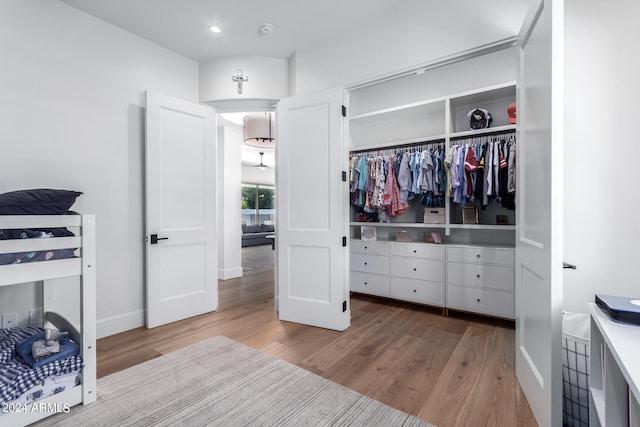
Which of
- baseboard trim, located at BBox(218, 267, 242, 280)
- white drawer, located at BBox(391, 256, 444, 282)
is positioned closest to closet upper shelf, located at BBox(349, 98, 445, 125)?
white drawer, located at BBox(391, 256, 444, 282)

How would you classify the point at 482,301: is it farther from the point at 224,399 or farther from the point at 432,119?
the point at 224,399

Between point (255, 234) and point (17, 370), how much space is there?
7.43 meters

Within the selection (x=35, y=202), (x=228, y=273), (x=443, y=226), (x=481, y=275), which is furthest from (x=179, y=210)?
(x=481, y=275)

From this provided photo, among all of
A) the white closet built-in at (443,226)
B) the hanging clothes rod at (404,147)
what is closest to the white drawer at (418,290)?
the white closet built-in at (443,226)

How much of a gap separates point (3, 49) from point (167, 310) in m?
2.32

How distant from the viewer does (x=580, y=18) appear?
5.99ft

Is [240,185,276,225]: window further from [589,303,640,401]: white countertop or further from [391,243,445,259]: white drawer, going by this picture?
[589,303,640,401]: white countertop

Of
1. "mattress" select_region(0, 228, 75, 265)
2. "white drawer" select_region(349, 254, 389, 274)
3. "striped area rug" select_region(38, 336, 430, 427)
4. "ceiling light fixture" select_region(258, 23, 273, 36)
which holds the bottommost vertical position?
"striped area rug" select_region(38, 336, 430, 427)

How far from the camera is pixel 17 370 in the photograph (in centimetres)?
152

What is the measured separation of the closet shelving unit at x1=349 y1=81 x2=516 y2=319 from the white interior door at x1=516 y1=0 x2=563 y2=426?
1.11 meters

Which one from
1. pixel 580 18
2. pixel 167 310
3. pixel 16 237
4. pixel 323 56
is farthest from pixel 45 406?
pixel 580 18

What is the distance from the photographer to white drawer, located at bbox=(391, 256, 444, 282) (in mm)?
3141

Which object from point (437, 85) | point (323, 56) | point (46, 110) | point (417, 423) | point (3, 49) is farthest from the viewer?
point (437, 85)

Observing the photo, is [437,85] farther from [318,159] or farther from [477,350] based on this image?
[477,350]
